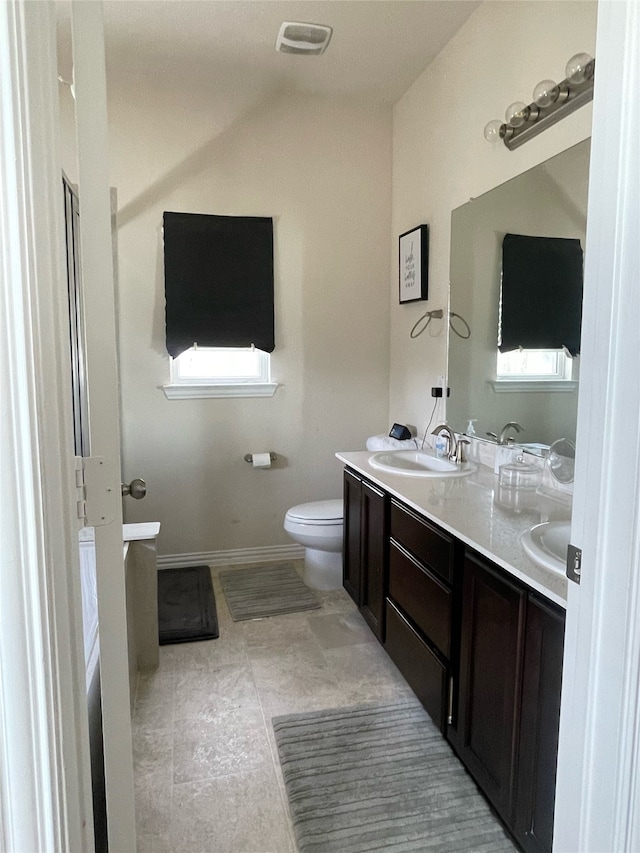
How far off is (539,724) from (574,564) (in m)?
0.64

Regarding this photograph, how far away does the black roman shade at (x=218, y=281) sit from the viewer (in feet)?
10.7

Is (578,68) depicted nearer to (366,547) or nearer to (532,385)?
(532,385)

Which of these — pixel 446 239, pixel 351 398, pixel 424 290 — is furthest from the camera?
pixel 351 398

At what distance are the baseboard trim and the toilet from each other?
0.36m

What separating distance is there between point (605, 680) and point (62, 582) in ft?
2.62

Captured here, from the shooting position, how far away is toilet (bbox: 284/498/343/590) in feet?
10.0

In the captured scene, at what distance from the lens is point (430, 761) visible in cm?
184

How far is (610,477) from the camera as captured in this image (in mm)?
819

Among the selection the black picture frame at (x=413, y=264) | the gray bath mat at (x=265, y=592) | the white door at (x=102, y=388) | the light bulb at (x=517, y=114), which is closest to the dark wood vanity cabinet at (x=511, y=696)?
the white door at (x=102, y=388)

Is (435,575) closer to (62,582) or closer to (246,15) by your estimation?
(62,582)

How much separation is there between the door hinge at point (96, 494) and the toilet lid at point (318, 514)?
2187 millimetres

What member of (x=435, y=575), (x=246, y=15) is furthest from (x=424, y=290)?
(x=435, y=575)

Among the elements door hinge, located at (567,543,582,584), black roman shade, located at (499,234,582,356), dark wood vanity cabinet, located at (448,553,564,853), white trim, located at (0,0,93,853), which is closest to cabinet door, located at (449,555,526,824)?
dark wood vanity cabinet, located at (448,553,564,853)

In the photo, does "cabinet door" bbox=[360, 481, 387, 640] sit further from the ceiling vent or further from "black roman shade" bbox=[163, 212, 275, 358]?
the ceiling vent
